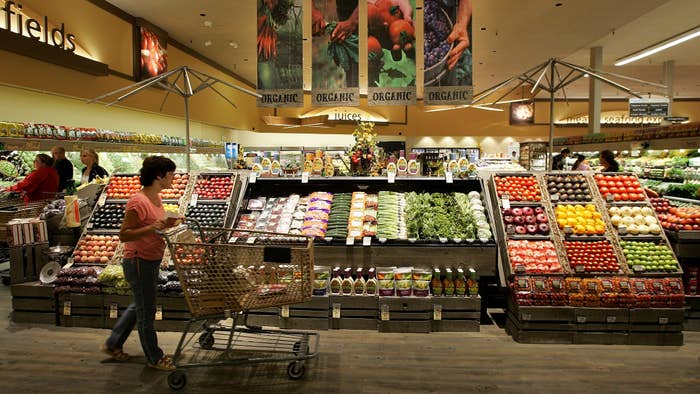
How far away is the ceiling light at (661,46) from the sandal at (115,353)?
12.2 m

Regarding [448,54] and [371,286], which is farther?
[448,54]

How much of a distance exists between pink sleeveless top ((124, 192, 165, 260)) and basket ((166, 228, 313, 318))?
5.6 inches

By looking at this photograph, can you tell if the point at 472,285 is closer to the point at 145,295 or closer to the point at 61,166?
the point at 145,295

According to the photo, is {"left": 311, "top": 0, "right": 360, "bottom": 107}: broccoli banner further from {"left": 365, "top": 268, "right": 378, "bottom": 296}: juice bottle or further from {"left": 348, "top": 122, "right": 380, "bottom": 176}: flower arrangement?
{"left": 365, "top": 268, "right": 378, "bottom": 296}: juice bottle

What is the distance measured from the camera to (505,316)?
14.8ft

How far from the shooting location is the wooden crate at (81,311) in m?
4.44

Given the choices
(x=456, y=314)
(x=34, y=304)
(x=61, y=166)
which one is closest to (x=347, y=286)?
(x=456, y=314)

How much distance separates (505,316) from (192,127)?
9726 mm

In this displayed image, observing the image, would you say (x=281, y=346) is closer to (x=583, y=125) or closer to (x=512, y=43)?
(x=512, y=43)

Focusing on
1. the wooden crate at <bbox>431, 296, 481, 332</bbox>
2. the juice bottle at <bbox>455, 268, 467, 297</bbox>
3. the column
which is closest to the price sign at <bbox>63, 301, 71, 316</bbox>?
the wooden crate at <bbox>431, 296, 481, 332</bbox>

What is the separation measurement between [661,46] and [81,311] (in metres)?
13.2

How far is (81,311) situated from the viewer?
4.46 m

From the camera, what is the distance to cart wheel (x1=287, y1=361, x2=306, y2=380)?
333 centimetres

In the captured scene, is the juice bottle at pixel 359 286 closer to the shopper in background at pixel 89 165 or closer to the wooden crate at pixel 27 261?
the wooden crate at pixel 27 261
